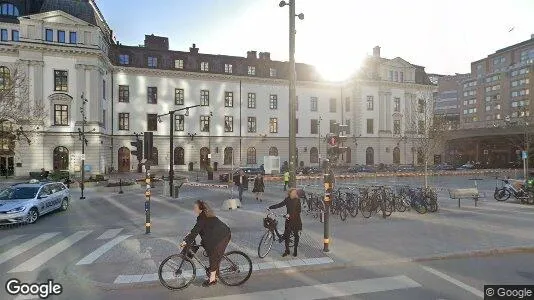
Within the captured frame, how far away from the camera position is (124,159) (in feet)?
154

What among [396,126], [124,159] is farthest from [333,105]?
[124,159]

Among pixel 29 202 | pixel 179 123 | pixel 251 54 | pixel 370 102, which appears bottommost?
pixel 29 202

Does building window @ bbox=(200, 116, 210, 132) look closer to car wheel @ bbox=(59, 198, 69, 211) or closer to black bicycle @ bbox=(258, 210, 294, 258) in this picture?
car wheel @ bbox=(59, 198, 69, 211)

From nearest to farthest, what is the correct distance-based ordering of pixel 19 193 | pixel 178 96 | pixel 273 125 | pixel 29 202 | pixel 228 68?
1. pixel 29 202
2. pixel 19 193
3. pixel 178 96
4. pixel 228 68
5. pixel 273 125

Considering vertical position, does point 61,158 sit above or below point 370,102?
below

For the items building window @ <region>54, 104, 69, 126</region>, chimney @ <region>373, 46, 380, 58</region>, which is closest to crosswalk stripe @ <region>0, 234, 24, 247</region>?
building window @ <region>54, 104, 69, 126</region>

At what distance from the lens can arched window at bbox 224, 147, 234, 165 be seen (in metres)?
52.1

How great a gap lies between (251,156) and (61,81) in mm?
25710

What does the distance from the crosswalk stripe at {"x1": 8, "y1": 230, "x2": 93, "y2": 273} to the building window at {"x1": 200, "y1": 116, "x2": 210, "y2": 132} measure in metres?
38.9

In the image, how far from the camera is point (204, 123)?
167 ft

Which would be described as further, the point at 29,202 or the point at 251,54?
the point at 251,54

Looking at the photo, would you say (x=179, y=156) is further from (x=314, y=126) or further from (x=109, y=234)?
(x=109, y=234)

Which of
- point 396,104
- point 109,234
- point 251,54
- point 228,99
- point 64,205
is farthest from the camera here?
point 396,104

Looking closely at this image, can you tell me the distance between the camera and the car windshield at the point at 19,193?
14.8 meters
